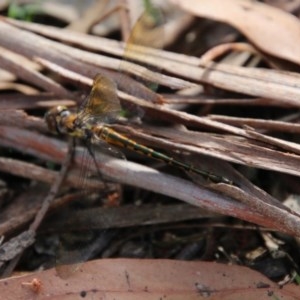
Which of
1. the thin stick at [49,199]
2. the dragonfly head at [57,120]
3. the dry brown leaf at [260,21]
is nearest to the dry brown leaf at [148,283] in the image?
the thin stick at [49,199]

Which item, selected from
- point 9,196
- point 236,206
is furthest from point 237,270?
point 9,196

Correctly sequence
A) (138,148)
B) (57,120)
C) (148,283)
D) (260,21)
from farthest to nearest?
(260,21), (57,120), (138,148), (148,283)

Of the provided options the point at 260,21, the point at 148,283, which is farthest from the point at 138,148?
the point at 260,21

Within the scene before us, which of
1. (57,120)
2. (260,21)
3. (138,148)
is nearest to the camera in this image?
(138,148)

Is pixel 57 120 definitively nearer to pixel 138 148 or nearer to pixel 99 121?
pixel 99 121

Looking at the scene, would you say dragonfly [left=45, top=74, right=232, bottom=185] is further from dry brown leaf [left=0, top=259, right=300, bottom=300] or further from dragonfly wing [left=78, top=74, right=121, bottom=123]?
dry brown leaf [left=0, top=259, right=300, bottom=300]

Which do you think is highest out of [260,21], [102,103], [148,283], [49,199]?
[260,21]

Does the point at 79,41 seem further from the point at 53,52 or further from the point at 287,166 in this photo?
the point at 287,166
